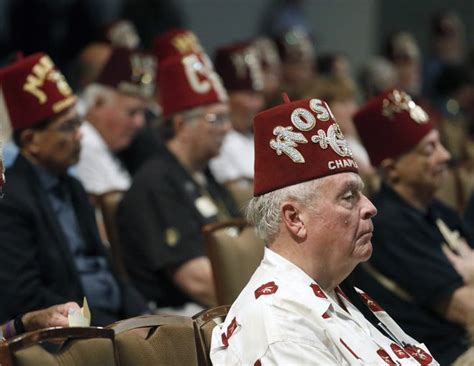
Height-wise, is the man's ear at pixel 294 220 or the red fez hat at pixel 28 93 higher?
the red fez hat at pixel 28 93

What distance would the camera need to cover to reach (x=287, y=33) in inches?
363

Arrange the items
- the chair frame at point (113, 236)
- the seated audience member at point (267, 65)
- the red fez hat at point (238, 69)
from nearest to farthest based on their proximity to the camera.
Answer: the chair frame at point (113, 236)
the red fez hat at point (238, 69)
the seated audience member at point (267, 65)

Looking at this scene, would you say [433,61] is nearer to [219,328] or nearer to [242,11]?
[242,11]

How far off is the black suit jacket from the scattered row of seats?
0.99m

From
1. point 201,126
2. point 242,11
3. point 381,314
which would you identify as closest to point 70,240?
point 201,126

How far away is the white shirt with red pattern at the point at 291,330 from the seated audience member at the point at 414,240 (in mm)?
1208

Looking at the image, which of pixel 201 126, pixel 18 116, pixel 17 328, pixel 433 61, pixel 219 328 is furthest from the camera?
pixel 433 61

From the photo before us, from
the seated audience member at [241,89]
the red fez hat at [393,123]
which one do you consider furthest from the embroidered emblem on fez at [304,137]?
the seated audience member at [241,89]

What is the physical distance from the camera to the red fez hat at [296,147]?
2.80 meters

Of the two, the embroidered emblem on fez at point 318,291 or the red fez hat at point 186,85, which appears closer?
the embroidered emblem on fez at point 318,291

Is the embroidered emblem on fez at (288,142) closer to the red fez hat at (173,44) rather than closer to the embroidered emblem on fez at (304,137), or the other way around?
the embroidered emblem on fez at (304,137)

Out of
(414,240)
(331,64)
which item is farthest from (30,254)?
(331,64)

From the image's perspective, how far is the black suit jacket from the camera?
380 cm

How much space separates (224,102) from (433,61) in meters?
5.96
